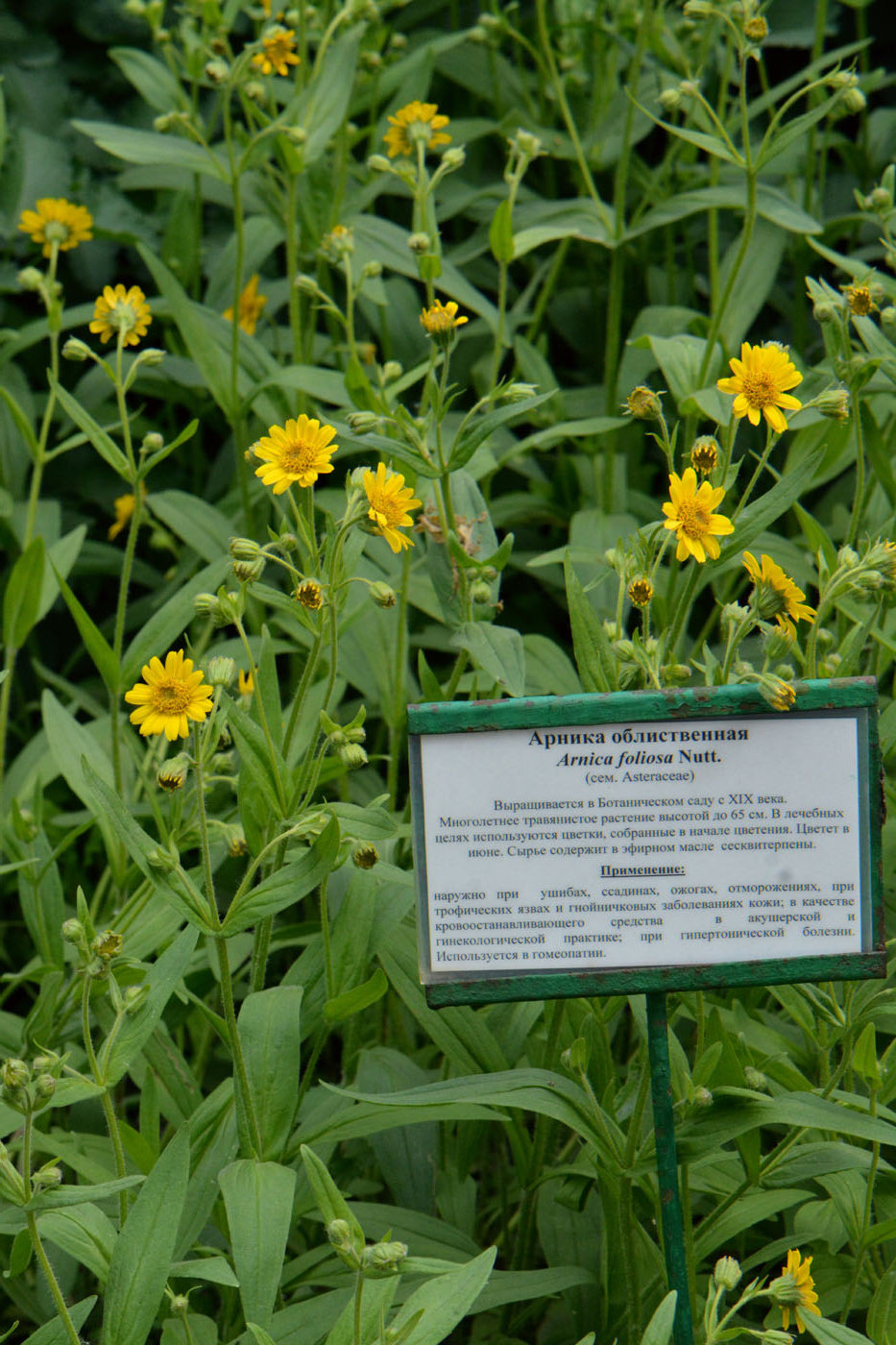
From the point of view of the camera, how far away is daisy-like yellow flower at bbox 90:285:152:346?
72.7 inches

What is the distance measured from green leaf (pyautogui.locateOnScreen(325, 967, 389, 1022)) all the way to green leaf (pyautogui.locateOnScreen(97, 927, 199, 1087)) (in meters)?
0.15

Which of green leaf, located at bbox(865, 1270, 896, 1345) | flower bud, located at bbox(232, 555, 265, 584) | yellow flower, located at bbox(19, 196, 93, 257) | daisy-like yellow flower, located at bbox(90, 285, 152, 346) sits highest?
yellow flower, located at bbox(19, 196, 93, 257)

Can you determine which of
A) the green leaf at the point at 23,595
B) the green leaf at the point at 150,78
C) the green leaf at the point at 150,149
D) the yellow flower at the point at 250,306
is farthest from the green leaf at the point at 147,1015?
the green leaf at the point at 150,78

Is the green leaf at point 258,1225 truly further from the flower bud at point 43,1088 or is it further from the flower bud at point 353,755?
the flower bud at point 353,755

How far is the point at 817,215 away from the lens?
269 cm

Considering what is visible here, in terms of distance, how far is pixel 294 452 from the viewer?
141 centimetres

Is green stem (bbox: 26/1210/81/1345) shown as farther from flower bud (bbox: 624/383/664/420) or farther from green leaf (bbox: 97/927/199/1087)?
flower bud (bbox: 624/383/664/420)

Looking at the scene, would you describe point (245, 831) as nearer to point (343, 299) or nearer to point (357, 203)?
point (357, 203)

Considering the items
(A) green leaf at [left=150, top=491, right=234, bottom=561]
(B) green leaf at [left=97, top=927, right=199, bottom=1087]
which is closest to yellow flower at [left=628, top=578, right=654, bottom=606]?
(B) green leaf at [left=97, top=927, right=199, bottom=1087]

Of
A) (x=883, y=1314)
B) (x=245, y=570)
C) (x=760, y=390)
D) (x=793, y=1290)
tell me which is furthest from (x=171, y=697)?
(x=883, y=1314)

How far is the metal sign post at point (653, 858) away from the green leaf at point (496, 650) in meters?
0.23

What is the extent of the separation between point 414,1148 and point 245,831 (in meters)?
0.51

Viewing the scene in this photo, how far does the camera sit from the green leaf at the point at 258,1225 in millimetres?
1176

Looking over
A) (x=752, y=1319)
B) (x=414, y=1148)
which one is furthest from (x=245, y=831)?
(x=752, y=1319)
